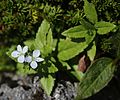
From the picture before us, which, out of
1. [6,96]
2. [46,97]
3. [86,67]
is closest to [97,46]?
[86,67]

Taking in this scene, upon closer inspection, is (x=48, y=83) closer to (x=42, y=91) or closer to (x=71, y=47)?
(x=42, y=91)

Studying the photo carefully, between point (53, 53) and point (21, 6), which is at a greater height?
point (21, 6)

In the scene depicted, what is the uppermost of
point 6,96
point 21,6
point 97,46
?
point 21,6

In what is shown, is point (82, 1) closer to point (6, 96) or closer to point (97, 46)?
point (97, 46)

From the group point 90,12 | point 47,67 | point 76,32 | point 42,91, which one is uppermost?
point 90,12

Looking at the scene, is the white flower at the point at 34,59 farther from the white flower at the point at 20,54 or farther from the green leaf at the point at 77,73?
the green leaf at the point at 77,73

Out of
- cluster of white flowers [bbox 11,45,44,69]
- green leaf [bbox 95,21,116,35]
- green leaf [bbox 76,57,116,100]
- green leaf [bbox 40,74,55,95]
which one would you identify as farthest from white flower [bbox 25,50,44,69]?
green leaf [bbox 95,21,116,35]

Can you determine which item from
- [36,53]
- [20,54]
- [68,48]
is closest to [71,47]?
[68,48]

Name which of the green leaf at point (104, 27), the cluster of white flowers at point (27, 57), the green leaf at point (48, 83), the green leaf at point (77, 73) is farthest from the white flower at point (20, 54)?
the green leaf at point (104, 27)
